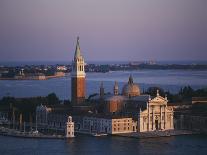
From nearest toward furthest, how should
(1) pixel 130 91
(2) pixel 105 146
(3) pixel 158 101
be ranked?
(2) pixel 105 146
(3) pixel 158 101
(1) pixel 130 91

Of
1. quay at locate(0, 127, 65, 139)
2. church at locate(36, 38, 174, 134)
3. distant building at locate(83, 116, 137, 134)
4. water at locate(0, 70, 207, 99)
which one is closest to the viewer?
quay at locate(0, 127, 65, 139)

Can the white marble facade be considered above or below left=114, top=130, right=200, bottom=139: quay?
above

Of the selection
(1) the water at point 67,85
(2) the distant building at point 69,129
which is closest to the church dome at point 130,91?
(2) the distant building at point 69,129

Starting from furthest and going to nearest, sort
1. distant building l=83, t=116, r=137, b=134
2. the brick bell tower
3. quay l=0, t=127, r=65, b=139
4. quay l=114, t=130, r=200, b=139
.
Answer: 1. the brick bell tower
2. distant building l=83, t=116, r=137, b=134
3. quay l=114, t=130, r=200, b=139
4. quay l=0, t=127, r=65, b=139

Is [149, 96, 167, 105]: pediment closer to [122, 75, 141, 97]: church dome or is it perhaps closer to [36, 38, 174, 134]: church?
[36, 38, 174, 134]: church

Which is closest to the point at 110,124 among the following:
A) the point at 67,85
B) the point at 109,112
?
the point at 109,112

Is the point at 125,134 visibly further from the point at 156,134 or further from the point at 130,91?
the point at 130,91

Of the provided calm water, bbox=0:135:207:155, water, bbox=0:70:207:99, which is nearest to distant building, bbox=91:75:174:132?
calm water, bbox=0:135:207:155

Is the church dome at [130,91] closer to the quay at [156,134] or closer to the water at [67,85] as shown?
the quay at [156,134]
